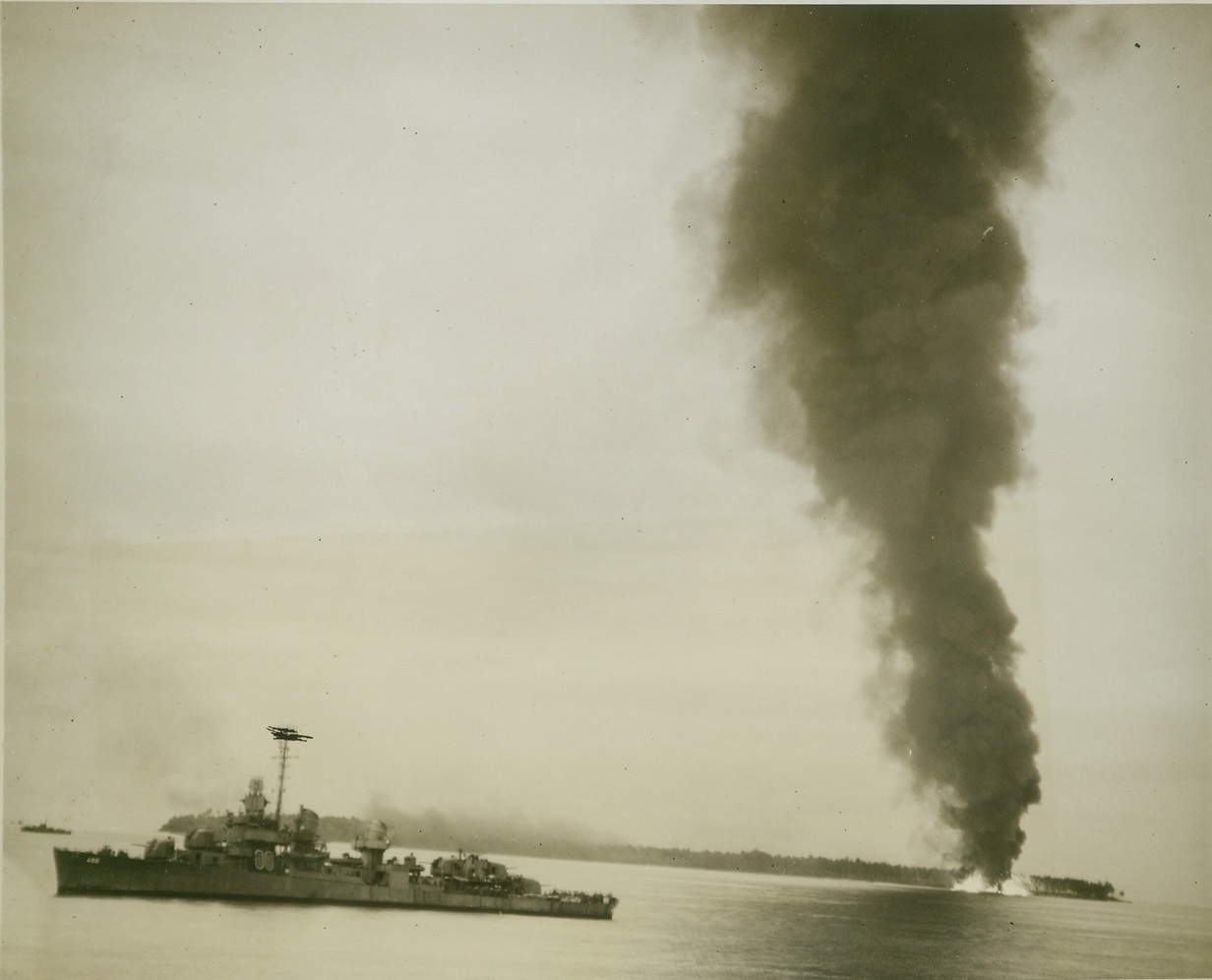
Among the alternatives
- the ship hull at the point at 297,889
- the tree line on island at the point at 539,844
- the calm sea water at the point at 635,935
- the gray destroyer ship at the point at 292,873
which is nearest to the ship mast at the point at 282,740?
the gray destroyer ship at the point at 292,873

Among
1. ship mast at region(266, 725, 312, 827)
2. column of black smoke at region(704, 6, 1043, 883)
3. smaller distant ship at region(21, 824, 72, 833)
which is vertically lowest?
smaller distant ship at region(21, 824, 72, 833)

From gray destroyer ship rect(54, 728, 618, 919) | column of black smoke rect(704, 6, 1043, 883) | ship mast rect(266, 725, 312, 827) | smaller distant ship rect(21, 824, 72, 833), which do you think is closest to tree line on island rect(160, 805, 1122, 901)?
gray destroyer ship rect(54, 728, 618, 919)

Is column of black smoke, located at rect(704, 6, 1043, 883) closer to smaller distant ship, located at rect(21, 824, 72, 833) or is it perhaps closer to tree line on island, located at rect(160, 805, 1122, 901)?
tree line on island, located at rect(160, 805, 1122, 901)

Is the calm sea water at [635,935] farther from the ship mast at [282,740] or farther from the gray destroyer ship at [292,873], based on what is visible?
the ship mast at [282,740]

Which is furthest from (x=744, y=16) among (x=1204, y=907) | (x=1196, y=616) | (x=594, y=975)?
(x=1204, y=907)

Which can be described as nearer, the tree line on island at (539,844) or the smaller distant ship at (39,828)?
the smaller distant ship at (39,828)
